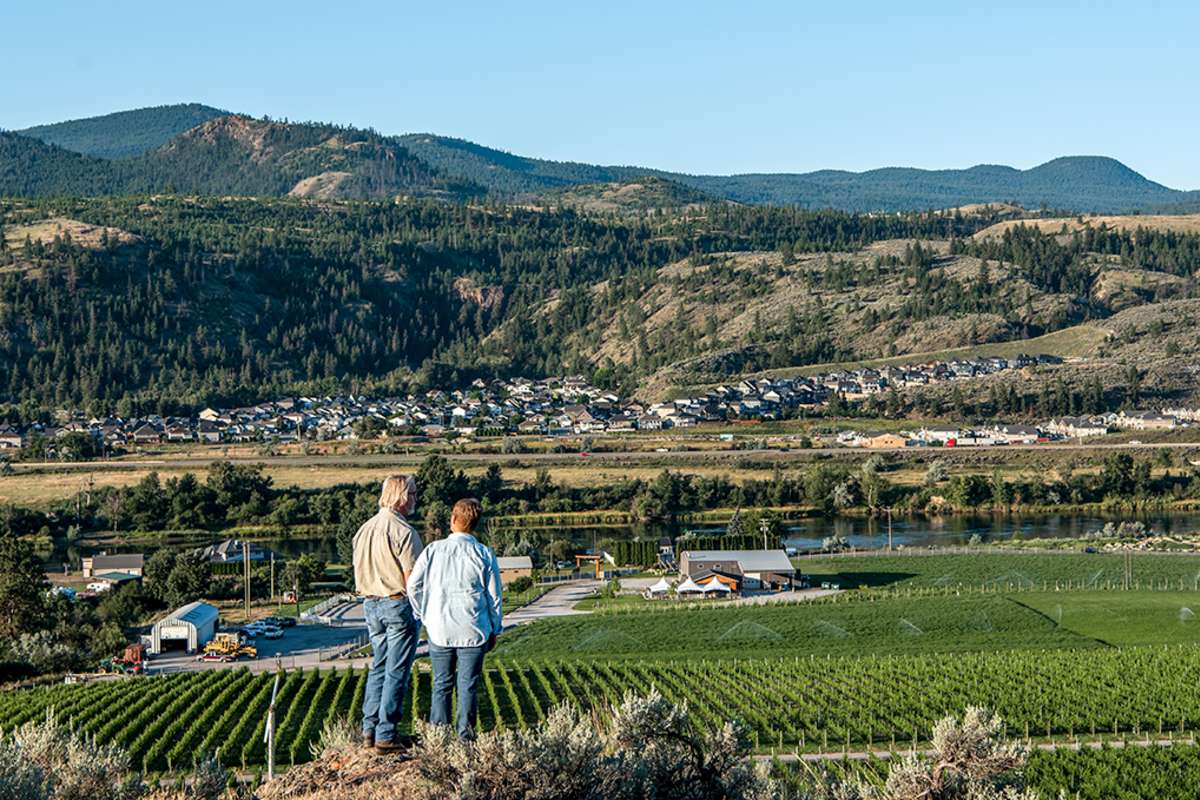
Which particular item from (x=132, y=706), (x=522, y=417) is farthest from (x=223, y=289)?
(x=132, y=706)

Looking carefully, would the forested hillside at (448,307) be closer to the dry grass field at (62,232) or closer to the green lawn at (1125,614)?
the dry grass field at (62,232)

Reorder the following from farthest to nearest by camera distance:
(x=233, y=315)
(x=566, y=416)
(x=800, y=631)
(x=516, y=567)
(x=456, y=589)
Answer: (x=233, y=315)
(x=566, y=416)
(x=516, y=567)
(x=800, y=631)
(x=456, y=589)

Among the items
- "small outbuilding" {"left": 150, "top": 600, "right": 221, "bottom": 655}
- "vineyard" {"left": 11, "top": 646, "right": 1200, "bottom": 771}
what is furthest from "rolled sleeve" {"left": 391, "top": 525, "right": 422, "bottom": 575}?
"small outbuilding" {"left": 150, "top": 600, "right": 221, "bottom": 655}

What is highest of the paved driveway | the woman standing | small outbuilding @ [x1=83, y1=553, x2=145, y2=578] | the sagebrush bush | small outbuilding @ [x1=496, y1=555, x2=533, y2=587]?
the woman standing

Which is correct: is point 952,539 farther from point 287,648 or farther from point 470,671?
point 470,671

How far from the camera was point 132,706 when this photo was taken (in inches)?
1245

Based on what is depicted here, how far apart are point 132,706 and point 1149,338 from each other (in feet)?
398

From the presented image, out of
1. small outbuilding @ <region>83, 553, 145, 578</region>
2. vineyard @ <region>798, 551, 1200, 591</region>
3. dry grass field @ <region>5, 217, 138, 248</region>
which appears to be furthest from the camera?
dry grass field @ <region>5, 217, 138, 248</region>

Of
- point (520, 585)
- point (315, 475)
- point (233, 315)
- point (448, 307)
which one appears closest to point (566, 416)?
point (315, 475)

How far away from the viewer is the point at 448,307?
196500 millimetres

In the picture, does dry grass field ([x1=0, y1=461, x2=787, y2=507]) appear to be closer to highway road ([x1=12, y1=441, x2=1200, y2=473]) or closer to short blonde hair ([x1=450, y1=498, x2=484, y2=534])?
highway road ([x1=12, y1=441, x2=1200, y2=473])

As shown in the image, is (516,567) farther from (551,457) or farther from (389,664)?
(389,664)

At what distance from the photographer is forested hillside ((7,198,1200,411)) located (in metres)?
145

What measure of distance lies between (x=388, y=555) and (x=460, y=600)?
0.67m
